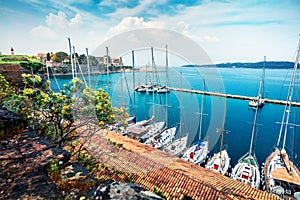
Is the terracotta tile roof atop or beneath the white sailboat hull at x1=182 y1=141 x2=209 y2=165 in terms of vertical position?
atop

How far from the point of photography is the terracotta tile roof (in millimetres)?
4840

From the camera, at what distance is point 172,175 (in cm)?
555

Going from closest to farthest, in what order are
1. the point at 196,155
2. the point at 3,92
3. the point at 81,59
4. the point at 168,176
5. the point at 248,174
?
the point at 168,176 → the point at 3,92 → the point at 248,174 → the point at 196,155 → the point at 81,59

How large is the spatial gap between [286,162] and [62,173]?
49.9ft

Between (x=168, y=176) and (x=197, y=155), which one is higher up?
(x=168, y=176)

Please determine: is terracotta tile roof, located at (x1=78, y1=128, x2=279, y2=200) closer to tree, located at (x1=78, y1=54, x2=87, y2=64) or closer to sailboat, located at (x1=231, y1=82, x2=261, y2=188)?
sailboat, located at (x1=231, y1=82, x2=261, y2=188)

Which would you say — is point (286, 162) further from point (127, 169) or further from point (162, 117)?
point (162, 117)

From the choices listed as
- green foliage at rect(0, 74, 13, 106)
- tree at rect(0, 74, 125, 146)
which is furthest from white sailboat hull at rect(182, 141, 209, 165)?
green foliage at rect(0, 74, 13, 106)

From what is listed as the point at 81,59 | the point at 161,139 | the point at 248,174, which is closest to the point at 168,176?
the point at 248,174

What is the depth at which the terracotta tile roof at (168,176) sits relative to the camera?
484 centimetres

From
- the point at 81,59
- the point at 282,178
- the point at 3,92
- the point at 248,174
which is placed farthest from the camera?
the point at 81,59

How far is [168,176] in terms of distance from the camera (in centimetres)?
549

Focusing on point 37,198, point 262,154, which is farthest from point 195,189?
point 262,154

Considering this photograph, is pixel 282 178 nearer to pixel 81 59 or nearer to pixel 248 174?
pixel 248 174
